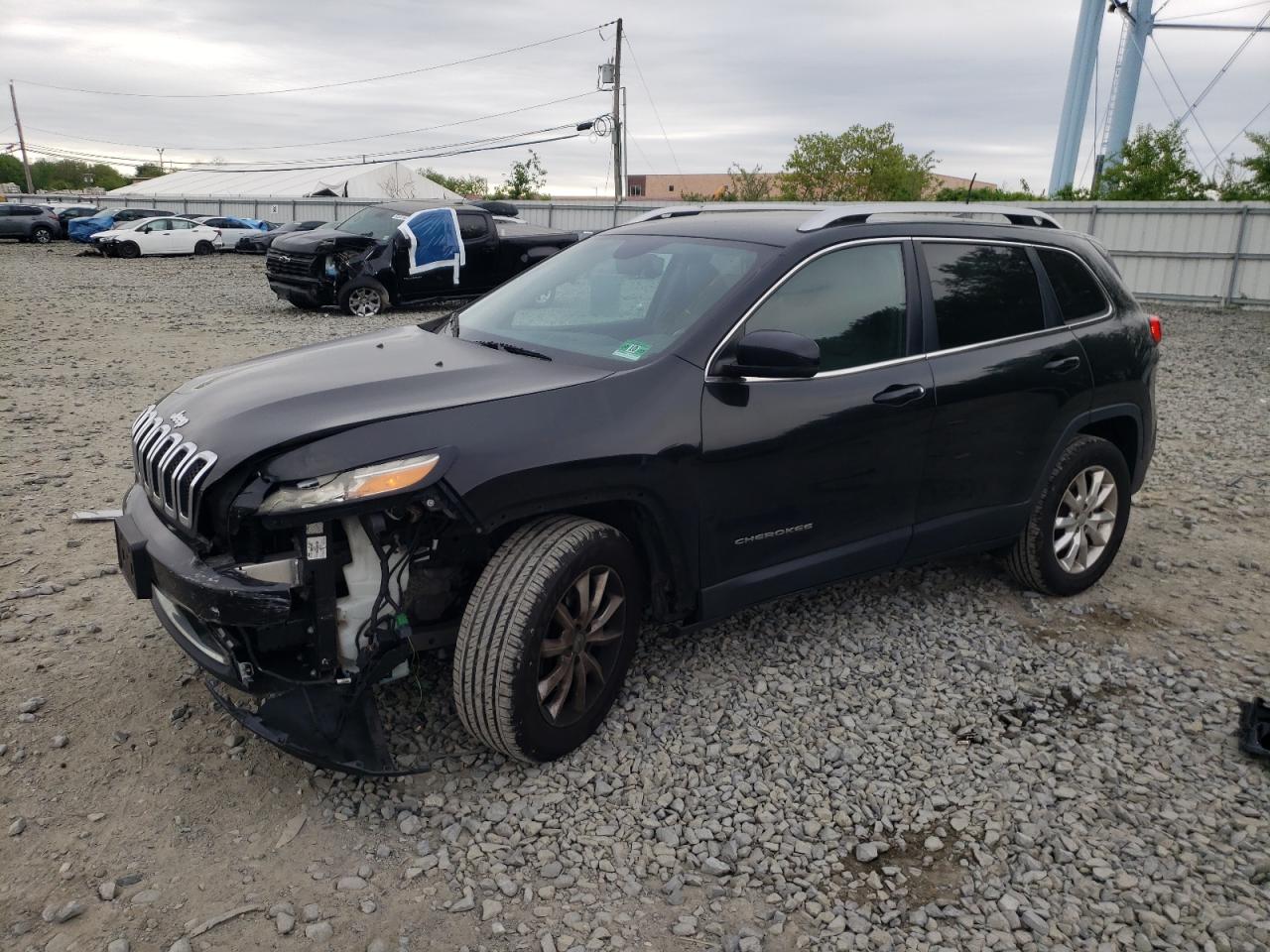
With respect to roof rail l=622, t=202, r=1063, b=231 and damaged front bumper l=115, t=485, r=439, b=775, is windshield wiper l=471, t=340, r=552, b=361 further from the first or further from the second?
damaged front bumper l=115, t=485, r=439, b=775

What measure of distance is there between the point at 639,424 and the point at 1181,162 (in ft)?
123

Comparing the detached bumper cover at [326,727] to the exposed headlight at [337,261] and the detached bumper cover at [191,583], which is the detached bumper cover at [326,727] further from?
the exposed headlight at [337,261]

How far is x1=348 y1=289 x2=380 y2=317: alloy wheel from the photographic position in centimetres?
1379

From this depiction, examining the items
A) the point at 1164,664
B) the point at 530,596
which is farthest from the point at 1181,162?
the point at 530,596

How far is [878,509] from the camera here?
3789mm

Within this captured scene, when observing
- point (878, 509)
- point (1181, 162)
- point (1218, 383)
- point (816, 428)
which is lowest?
point (1218, 383)

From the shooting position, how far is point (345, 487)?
266 cm

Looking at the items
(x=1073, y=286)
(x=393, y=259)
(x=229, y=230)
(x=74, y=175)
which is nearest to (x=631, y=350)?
(x=1073, y=286)

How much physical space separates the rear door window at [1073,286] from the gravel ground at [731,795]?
4.61ft

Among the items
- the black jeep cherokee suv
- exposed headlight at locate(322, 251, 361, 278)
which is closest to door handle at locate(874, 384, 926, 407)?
the black jeep cherokee suv

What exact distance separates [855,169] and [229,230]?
113ft

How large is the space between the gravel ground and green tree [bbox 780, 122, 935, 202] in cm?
4947

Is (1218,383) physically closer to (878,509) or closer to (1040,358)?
(1040,358)

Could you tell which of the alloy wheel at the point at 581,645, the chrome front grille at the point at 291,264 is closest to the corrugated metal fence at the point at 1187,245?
the chrome front grille at the point at 291,264
